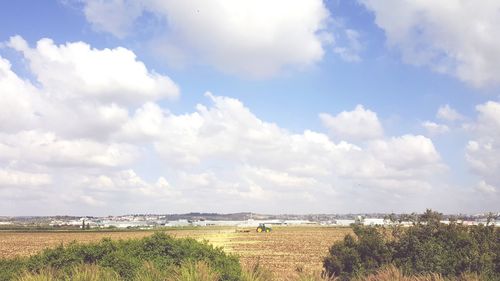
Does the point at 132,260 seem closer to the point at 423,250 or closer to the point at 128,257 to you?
the point at 128,257

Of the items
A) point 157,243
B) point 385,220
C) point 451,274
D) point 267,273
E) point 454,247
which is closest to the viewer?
point 267,273

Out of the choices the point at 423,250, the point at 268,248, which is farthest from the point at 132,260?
the point at 268,248

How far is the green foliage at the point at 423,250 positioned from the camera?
1471 centimetres

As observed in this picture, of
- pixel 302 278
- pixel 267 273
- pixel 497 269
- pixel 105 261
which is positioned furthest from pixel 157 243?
pixel 497 269

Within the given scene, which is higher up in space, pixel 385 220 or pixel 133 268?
pixel 385 220

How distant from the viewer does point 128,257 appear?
1564cm

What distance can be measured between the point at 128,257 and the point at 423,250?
947 cm

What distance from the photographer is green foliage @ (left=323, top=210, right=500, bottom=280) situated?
1471 cm

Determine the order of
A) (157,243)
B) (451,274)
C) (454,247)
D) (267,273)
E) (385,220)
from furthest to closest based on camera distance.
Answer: (385,220) < (157,243) < (454,247) < (451,274) < (267,273)

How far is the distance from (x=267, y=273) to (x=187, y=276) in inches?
128

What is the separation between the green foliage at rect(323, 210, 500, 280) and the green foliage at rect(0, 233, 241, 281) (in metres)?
4.00

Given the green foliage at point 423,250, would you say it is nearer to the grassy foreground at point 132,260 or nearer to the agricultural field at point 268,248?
the grassy foreground at point 132,260

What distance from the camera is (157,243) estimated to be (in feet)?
56.0

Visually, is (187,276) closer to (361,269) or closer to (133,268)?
(133,268)
